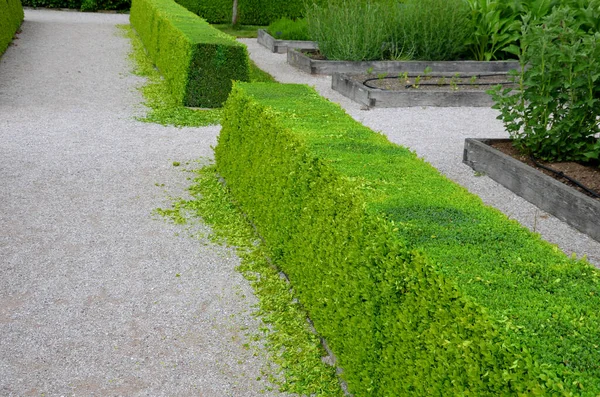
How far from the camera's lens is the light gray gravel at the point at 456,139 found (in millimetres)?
5711

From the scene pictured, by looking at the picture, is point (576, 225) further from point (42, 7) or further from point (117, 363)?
point (42, 7)

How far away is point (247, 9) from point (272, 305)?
18.7m

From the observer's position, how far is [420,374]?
272 cm

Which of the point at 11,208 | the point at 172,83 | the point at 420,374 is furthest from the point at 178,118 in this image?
the point at 420,374

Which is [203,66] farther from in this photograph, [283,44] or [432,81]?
A: [283,44]

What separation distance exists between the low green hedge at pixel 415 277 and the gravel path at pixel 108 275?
57cm

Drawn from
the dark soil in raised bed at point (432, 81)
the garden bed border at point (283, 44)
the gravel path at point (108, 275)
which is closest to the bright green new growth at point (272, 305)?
the gravel path at point (108, 275)

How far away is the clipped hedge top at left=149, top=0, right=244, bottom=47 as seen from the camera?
9961 mm

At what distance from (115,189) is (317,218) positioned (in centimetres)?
310

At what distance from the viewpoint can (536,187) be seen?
6.35 metres

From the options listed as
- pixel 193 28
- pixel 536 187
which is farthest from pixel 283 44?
pixel 536 187

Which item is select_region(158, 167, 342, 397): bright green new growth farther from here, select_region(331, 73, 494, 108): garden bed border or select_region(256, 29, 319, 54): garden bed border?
select_region(256, 29, 319, 54): garden bed border

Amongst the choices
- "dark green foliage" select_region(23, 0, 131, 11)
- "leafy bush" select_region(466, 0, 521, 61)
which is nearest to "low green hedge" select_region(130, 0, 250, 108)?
"leafy bush" select_region(466, 0, 521, 61)

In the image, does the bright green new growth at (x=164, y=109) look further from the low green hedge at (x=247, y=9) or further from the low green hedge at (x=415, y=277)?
the low green hedge at (x=247, y=9)
